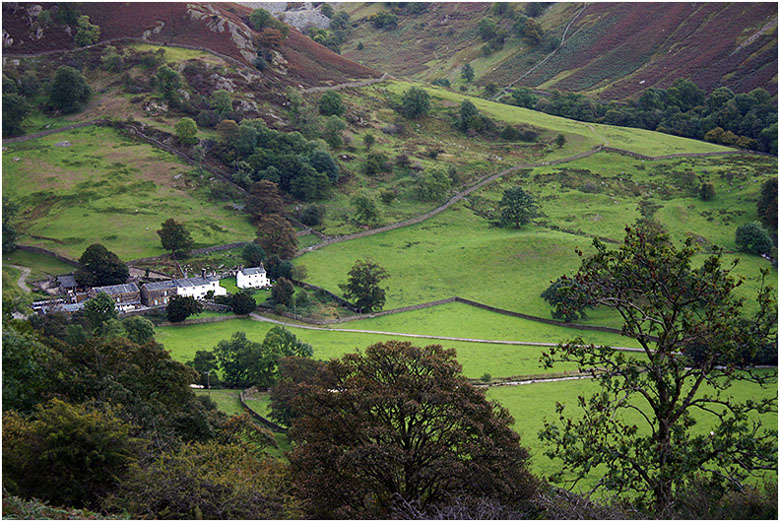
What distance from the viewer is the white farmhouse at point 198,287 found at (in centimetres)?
5831

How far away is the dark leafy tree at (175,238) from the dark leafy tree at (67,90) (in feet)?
123

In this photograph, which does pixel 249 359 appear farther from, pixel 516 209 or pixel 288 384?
pixel 516 209

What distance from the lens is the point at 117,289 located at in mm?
57031

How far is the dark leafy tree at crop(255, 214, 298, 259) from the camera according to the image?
67438mm

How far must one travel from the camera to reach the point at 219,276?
64.2 metres

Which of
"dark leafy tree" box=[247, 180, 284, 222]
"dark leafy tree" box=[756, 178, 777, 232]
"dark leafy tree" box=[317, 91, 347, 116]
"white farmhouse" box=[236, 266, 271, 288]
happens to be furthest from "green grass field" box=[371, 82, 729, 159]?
"white farmhouse" box=[236, 266, 271, 288]

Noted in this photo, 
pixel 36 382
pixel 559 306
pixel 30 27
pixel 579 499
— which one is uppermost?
pixel 30 27

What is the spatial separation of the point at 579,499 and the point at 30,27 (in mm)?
114884

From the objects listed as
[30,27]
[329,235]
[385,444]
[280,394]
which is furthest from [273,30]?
[385,444]

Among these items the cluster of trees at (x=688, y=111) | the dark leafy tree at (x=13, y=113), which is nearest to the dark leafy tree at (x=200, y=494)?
the dark leafy tree at (x=13, y=113)

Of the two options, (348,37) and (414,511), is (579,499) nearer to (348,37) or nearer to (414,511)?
(414,511)

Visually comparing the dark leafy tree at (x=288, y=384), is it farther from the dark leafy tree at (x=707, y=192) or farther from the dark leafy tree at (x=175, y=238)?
the dark leafy tree at (x=707, y=192)

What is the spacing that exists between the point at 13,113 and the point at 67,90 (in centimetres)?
837

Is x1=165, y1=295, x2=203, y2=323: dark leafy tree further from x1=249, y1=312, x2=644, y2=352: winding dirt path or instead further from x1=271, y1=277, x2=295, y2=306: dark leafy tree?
x1=271, y1=277, x2=295, y2=306: dark leafy tree
